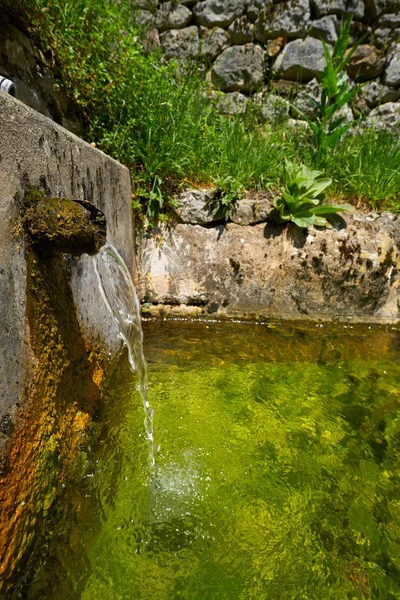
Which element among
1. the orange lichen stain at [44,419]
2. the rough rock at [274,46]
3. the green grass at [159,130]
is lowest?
the orange lichen stain at [44,419]

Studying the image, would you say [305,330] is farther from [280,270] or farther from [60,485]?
[60,485]

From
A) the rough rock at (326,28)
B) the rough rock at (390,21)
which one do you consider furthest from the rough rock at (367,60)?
the rough rock at (326,28)

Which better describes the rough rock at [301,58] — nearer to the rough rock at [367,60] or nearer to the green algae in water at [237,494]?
the rough rock at [367,60]

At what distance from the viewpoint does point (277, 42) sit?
454 centimetres

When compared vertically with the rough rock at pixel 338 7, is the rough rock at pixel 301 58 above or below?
below

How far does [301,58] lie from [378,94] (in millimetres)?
1219

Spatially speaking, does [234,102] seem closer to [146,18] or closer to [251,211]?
[146,18]

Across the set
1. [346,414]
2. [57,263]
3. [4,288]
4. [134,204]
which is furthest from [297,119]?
[4,288]

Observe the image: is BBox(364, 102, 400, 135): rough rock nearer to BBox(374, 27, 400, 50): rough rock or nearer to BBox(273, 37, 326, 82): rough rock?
BBox(374, 27, 400, 50): rough rock

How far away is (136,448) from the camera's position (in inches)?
54.8

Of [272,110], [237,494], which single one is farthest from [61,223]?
[272,110]

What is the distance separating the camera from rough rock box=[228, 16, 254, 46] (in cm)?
446

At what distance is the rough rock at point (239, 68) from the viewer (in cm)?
454

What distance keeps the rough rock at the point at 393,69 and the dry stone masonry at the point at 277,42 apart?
0.04 feet
